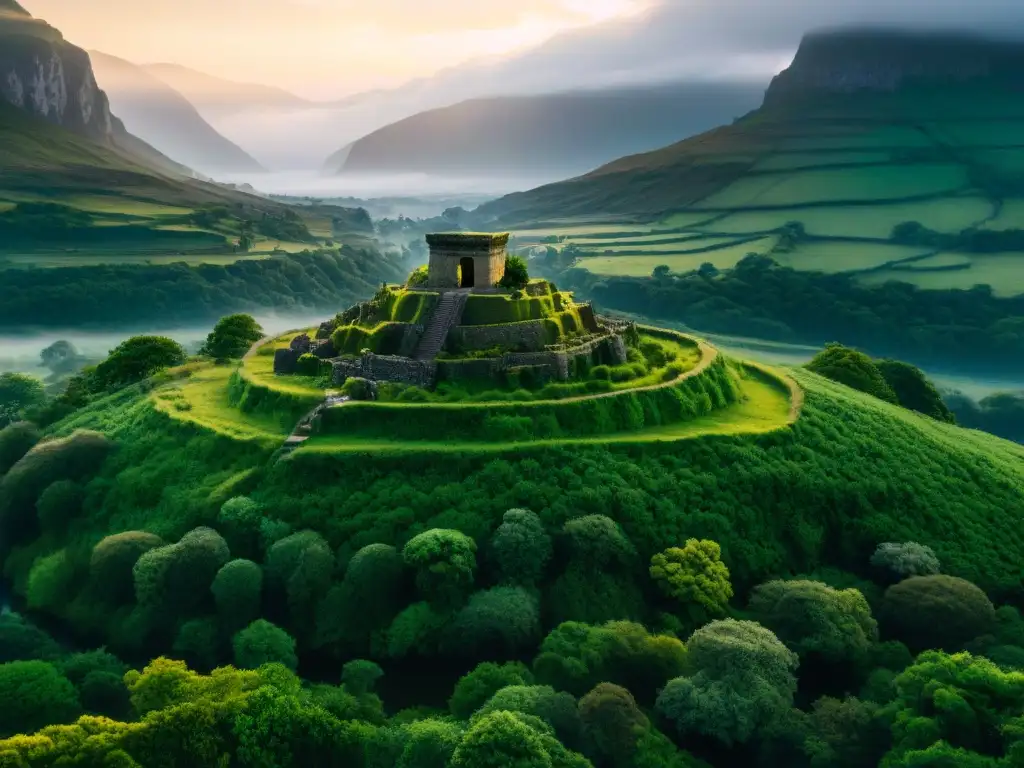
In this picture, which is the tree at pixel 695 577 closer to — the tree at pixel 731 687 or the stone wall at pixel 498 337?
the tree at pixel 731 687

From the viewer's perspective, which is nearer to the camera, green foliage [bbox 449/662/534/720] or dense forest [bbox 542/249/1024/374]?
green foliage [bbox 449/662/534/720]

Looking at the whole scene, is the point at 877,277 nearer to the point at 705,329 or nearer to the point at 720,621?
the point at 705,329

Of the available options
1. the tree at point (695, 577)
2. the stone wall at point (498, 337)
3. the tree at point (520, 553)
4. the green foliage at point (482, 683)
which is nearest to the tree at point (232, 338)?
the stone wall at point (498, 337)

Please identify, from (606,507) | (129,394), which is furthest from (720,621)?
(129,394)

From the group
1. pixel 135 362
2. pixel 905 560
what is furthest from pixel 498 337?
pixel 135 362

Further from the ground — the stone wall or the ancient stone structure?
the ancient stone structure

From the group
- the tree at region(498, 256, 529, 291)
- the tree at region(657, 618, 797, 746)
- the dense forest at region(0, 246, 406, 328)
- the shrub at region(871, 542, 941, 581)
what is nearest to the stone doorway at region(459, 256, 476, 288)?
the tree at region(498, 256, 529, 291)

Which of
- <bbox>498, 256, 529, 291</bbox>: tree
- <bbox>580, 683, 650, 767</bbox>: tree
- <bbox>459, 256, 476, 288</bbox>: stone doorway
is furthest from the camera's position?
<bbox>459, 256, 476, 288</bbox>: stone doorway

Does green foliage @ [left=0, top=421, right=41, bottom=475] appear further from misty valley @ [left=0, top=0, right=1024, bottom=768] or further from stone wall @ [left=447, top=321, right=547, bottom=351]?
stone wall @ [left=447, top=321, right=547, bottom=351]
